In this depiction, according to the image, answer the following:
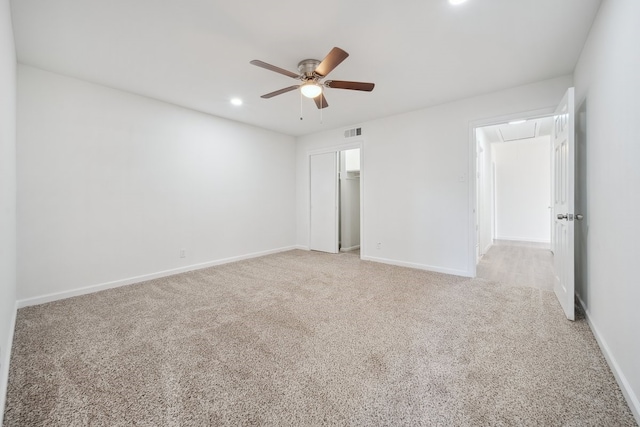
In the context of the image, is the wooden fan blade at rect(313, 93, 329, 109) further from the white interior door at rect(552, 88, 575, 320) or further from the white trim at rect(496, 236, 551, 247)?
the white trim at rect(496, 236, 551, 247)

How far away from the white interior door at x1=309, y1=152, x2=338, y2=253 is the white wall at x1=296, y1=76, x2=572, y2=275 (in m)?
0.78

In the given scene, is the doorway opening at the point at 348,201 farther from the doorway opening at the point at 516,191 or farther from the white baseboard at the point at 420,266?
the doorway opening at the point at 516,191

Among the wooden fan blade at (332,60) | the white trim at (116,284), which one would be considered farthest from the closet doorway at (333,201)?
the wooden fan blade at (332,60)

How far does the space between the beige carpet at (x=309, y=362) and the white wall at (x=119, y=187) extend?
0.53 metres

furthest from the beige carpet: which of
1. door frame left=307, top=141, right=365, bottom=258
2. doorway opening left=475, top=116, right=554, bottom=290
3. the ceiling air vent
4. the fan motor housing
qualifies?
doorway opening left=475, top=116, right=554, bottom=290

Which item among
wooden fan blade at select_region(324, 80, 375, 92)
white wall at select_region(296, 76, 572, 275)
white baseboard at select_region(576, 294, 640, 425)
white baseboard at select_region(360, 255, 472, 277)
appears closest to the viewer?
white baseboard at select_region(576, 294, 640, 425)

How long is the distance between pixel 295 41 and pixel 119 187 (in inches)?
112

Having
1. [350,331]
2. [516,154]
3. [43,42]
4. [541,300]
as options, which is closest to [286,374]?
[350,331]

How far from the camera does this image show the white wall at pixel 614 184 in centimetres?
143

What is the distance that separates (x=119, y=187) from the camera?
11.1 feet

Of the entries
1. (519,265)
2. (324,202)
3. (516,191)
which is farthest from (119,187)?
(516,191)

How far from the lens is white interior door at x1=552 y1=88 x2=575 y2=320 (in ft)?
7.64

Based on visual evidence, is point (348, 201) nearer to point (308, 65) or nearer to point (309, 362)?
point (308, 65)

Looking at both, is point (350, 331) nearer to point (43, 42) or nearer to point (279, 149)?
→ point (43, 42)
